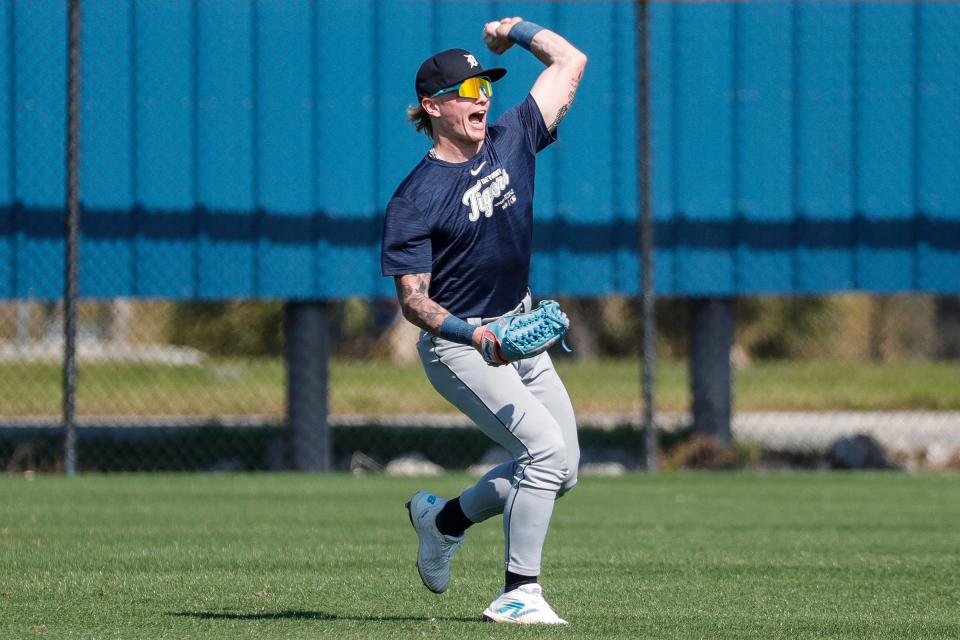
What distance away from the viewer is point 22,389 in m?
25.9

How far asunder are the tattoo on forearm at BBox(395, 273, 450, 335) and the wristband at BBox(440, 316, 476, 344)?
0.02 m

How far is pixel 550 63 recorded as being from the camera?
5.79 m

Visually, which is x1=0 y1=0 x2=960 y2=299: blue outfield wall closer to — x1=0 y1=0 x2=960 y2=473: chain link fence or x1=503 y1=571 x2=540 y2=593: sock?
x1=0 y1=0 x2=960 y2=473: chain link fence

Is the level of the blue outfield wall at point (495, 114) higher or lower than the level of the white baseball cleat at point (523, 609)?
higher

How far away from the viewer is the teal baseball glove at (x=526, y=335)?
486cm

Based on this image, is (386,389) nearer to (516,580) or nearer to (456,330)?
(516,580)

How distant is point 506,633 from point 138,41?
27.9 ft

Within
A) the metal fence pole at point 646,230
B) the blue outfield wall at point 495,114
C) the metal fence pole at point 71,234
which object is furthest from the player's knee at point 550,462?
the blue outfield wall at point 495,114

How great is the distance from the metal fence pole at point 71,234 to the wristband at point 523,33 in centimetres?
633

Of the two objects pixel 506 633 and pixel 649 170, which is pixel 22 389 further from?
pixel 506 633

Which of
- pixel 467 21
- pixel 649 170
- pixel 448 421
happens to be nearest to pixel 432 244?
pixel 649 170

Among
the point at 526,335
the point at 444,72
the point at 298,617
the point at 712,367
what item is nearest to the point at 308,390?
the point at 712,367

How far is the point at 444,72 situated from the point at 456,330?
97cm

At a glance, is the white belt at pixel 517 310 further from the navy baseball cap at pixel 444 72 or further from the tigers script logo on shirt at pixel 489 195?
the navy baseball cap at pixel 444 72
